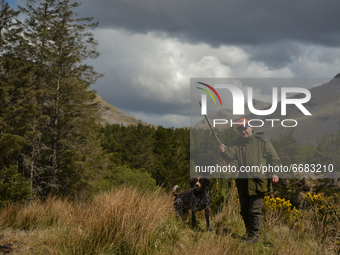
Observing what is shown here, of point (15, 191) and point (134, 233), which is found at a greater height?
point (134, 233)

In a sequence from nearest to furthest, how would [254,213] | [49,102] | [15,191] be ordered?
[254,213], [15,191], [49,102]

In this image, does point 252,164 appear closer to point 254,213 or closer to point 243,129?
point 243,129

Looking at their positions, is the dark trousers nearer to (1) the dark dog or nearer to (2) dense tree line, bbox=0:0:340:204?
(1) the dark dog

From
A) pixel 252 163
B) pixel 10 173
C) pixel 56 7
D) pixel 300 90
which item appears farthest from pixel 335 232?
pixel 56 7

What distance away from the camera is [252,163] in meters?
5.31

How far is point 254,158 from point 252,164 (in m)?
0.11

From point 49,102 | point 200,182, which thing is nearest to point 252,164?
point 200,182

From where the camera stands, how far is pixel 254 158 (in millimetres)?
5359

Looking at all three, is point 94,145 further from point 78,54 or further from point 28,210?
point 28,210

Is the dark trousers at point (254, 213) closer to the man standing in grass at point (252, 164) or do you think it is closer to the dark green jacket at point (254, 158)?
the man standing in grass at point (252, 164)

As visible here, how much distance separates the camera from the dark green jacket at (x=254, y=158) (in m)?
5.20

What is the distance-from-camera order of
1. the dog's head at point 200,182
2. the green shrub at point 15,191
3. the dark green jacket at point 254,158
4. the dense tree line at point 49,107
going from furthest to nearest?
the dense tree line at point 49,107 → the green shrub at point 15,191 → the dog's head at point 200,182 → the dark green jacket at point 254,158

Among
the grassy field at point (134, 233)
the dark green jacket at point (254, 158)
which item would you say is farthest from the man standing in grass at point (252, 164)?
the grassy field at point (134, 233)

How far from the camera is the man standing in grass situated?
5.21 m
